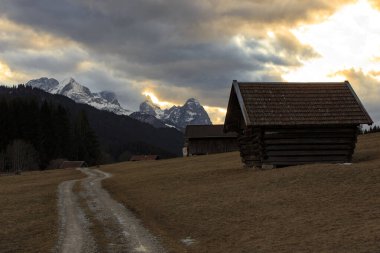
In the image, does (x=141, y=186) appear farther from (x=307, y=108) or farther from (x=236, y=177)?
(x=307, y=108)

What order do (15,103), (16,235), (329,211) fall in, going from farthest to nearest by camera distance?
(15,103)
(16,235)
(329,211)

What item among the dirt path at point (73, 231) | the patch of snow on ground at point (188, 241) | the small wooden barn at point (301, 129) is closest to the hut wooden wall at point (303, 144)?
the small wooden barn at point (301, 129)

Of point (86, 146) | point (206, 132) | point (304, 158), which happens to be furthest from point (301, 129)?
point (86, 146)

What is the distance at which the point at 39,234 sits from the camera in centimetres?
1619

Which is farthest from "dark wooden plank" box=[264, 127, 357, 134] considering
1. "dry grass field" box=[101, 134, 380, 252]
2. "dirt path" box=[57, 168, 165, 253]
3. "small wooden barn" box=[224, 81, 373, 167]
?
"dirt path" box=[57, 168, 165, 253]

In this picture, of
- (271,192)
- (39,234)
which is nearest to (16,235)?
(39,234)

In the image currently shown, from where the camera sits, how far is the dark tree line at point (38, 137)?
335ft

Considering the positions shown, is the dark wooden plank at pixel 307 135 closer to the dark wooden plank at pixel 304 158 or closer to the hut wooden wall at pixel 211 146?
the dark wooden plank at pixel 304 158

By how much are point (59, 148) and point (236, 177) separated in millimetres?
106701

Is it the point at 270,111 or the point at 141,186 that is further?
the point at 141,186

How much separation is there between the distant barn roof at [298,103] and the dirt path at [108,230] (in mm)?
11296

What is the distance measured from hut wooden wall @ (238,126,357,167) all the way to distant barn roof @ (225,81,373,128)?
0.73 metres

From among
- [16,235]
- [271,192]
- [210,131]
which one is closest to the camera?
[16,235]

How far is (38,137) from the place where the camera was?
392ft
